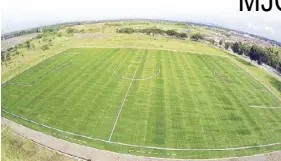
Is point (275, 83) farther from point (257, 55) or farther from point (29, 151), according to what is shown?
point (29, 151)

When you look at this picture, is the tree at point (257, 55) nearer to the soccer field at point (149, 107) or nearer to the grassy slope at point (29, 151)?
the soccer field at point (149, 107)

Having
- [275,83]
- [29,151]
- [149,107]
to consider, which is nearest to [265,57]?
[275,83]

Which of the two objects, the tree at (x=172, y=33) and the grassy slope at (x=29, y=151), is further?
the tree at (x=172, y=33)

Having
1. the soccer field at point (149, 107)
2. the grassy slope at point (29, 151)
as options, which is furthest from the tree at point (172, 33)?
the grassy slope at point (29, 151)

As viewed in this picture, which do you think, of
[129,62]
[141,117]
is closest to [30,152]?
[141,117]

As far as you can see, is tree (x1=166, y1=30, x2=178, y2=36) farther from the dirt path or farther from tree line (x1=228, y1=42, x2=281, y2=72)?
the dirt path

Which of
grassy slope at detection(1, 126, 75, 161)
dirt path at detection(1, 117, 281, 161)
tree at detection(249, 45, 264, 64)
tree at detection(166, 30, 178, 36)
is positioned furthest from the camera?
tree at detection(166, 30, 178, 36)

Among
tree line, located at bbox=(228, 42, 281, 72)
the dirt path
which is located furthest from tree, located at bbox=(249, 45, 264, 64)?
→ the dirt path

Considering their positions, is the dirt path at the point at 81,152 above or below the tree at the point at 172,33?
below
